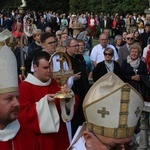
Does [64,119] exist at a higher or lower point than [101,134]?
lower

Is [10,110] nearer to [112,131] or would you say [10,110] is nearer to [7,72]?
[7,72]

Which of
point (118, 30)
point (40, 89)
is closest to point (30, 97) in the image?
point (40, 89)

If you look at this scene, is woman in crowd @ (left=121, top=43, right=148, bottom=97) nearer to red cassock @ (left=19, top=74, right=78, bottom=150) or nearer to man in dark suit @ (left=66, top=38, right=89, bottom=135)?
man in dark suit @ (left=66, top=38, right=89, bottom=135)

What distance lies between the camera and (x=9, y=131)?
407 centimetres

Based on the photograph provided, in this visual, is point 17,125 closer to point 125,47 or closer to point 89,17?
point 125,47

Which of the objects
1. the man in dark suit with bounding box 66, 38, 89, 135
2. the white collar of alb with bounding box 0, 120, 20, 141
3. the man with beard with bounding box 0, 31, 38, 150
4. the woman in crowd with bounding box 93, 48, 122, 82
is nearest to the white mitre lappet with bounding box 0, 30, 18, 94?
the man with beard with bounding box 0, 31, 38, 150

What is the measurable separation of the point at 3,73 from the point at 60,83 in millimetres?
1622

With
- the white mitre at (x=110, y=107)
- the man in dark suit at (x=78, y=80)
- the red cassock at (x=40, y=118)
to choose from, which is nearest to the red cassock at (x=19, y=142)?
the white mitre at (x=110, y=107)

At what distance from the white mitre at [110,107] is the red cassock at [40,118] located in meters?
2.33

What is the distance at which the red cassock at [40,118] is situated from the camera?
18.7ft

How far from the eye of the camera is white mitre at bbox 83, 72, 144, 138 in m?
3.29

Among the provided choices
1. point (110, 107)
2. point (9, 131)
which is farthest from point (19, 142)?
point (110, 107)

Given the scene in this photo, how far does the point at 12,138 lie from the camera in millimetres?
4129

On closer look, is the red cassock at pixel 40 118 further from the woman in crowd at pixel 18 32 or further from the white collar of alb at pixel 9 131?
the woman in crowd at pixel 18 32
